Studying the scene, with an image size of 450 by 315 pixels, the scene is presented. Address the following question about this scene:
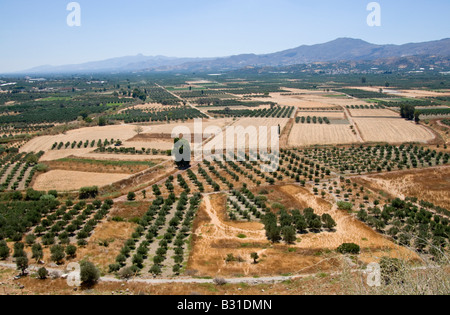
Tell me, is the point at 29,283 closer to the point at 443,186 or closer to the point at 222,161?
the point at 222,161

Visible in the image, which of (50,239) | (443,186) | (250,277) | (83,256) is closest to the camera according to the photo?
(250,277)

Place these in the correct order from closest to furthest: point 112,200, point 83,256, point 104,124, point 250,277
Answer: point 250,277 → point 83,256 → point 112,200 → point 104,124

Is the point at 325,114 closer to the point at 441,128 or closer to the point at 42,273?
the point at 441,128

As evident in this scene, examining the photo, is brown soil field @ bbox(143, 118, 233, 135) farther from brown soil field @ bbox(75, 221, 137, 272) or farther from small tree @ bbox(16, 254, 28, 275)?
small tree @ bbox(16, 254, 28, 275)

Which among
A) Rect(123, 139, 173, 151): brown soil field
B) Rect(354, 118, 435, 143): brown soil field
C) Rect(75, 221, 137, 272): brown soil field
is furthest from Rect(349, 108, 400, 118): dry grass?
Rect(75, 221, 137, 272): brown soil field
